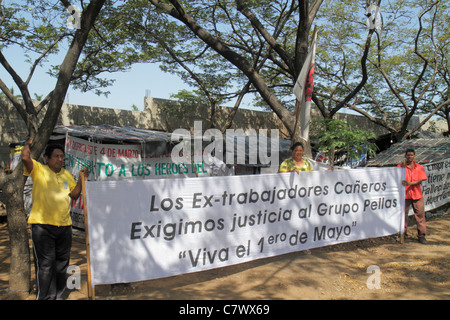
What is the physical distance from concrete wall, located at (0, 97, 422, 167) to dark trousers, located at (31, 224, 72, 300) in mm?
8794

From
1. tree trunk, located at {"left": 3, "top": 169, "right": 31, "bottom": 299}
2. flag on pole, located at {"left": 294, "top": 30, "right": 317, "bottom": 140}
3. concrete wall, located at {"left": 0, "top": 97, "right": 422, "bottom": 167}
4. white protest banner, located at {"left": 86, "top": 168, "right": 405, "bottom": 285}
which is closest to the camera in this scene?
white protest banner, located at {"left": 86, "top": 168, "right": 405, "bottom": 285}

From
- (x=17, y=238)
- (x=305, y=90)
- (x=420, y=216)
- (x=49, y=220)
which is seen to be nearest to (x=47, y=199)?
(x=49, y=220)

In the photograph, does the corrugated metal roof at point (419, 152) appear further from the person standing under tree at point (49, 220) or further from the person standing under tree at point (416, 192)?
the person standing under tree at point (49, 220)

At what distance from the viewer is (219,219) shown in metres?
4.89

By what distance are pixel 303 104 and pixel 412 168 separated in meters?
2.39

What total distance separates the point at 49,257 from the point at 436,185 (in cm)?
893

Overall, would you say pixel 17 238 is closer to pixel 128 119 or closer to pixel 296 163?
pixel 296 163

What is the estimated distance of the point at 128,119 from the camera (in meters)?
15.0

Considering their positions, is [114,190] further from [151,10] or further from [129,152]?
[151,10]

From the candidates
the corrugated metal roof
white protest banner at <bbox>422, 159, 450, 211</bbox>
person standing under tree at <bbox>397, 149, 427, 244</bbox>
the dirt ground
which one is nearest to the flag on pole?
person standing under tree at <bbox>397, 149, 427, 244</bbox>

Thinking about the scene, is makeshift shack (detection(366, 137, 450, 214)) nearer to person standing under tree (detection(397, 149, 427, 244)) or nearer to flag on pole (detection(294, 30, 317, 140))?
person standing under tree (detection(397, 149, 427, 244))

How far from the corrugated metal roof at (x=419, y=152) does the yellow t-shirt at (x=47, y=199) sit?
10.00m

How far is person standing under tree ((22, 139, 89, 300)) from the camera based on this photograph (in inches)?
157

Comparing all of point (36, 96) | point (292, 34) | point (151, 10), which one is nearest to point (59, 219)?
point (151, 10)
